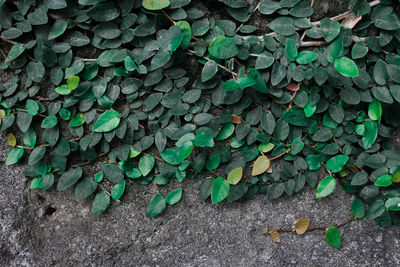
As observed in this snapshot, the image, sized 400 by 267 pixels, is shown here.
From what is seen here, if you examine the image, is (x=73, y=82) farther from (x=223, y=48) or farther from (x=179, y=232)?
(x=179, y=232)

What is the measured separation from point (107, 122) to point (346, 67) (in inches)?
32.2

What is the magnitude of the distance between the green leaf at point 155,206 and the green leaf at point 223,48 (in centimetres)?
55

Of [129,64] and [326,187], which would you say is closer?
[129,64]

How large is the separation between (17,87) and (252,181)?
0.90 meters

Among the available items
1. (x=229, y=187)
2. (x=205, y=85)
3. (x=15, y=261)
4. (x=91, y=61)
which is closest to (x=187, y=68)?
(x=205, y=85)

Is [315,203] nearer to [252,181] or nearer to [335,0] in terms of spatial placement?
[252,181]

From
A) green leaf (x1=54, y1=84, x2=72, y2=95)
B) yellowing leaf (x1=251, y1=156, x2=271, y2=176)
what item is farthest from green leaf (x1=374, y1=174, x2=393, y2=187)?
green leaf (x1=54, y1=84, x2=72, y2=95)

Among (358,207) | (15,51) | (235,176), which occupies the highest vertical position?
(15,51)

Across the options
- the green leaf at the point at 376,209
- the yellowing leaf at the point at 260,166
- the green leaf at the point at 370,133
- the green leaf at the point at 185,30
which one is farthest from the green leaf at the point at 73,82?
the green leaf at the point at 376,209

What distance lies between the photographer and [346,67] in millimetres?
1066

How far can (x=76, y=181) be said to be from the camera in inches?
47.3

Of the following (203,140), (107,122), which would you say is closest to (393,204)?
(203,140)

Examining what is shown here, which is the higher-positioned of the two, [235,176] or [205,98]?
[205,98]

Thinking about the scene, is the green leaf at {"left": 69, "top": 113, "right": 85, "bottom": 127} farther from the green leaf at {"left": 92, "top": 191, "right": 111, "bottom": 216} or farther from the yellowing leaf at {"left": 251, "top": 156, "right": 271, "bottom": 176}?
the yellowing leaf at {"left": 251, "top": 156, "right": 271, "bottom": 176}
